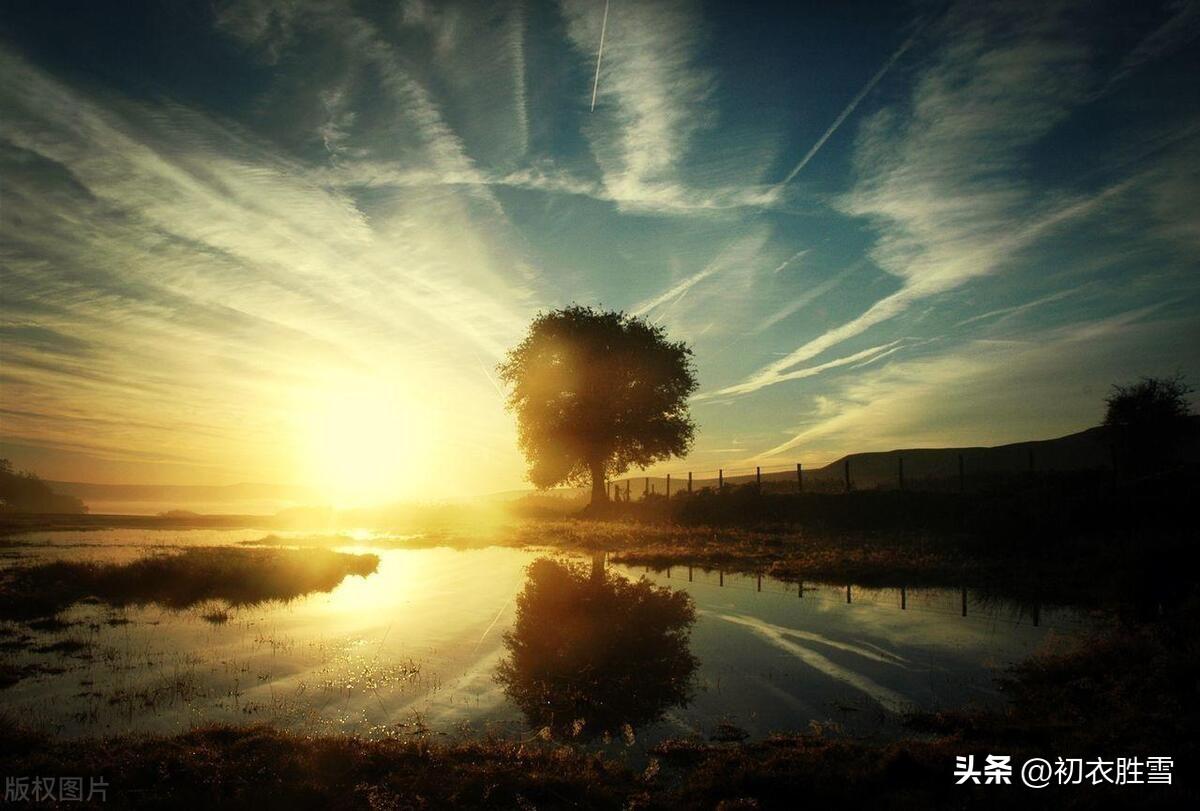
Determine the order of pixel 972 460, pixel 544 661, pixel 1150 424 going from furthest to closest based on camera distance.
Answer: pixel 972 460, pixel 1150 424, pixel 544 661

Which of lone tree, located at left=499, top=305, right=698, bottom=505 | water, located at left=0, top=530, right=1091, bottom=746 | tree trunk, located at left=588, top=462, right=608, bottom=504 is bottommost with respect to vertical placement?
water, located at left=0, top=530, right=1091, bottom=746

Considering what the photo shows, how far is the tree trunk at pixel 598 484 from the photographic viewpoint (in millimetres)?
54125

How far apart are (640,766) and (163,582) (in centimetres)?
2145

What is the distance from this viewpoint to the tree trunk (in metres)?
54.1

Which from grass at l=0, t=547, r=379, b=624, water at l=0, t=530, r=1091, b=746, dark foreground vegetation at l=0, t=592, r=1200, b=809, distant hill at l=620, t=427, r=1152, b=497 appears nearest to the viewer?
dark foreground vegetation at l=0, t=592, r=1200, b=809

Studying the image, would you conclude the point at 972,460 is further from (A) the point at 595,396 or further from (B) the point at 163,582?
(B) the point at 163,582

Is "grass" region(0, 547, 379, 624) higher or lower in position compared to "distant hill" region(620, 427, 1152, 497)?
lower

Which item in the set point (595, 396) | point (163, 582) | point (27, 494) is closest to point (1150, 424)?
point (595, 396)

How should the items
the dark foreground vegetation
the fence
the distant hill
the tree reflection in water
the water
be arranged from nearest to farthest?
the dark foreground vegetation < the water < the tree reflection in water < the fence < the distant hill

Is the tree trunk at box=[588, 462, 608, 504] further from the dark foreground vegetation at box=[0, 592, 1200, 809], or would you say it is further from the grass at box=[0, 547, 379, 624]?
the dark foreground vegetation at box=[0, 592, 1200, 809]

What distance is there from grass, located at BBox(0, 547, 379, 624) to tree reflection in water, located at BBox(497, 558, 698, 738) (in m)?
9.66

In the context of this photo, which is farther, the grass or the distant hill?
the distant hill

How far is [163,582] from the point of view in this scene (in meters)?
21.5

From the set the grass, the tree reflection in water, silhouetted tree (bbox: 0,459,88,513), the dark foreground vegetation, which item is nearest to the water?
the tree reflection in water
